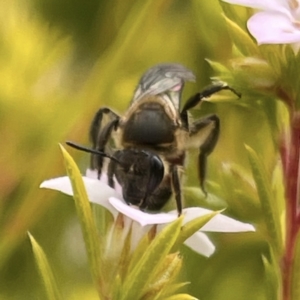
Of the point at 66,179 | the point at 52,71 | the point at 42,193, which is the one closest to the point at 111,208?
the point at 66,179

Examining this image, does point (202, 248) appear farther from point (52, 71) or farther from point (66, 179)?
point (52, 71)

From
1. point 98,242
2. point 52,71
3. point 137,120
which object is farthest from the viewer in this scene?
point 52,71

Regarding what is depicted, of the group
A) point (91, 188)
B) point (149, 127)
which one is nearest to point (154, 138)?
point (149, 127)

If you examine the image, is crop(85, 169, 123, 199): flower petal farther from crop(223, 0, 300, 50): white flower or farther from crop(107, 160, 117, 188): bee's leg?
crop(223, 0, 300, 50): white flower

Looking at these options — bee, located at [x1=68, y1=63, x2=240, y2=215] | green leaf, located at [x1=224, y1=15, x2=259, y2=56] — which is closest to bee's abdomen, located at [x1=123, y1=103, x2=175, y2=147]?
bee, located at [x1=68, y1=63, x2=240, y2=215]

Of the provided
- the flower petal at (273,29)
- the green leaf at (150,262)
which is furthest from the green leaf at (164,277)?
the flower petal at (273,29)

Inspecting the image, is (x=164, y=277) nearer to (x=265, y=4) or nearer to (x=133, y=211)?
(x=133, y=211)
